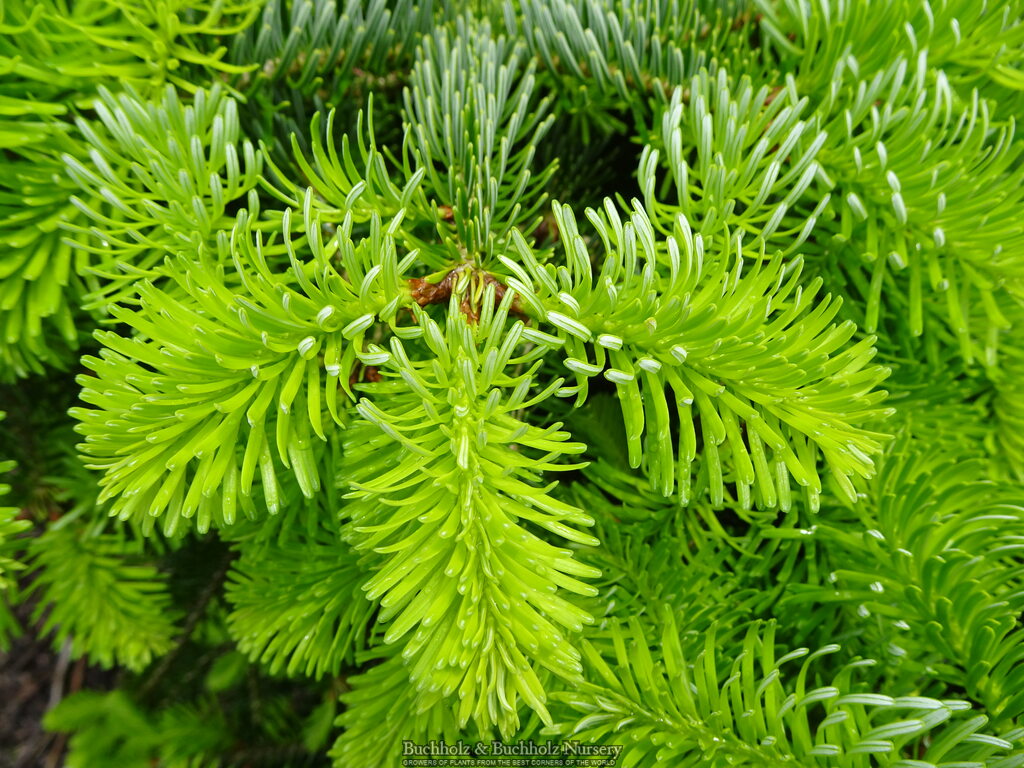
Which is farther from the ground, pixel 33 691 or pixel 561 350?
pixel 561 350

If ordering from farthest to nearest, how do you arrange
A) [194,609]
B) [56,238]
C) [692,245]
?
[194,609]
[56,238]
[692,245]

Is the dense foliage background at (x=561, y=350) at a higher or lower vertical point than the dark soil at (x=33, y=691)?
higher

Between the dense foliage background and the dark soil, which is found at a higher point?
the dense foliage background

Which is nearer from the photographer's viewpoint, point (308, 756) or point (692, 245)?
point (692, 245)

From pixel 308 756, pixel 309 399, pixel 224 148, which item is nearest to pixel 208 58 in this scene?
pixel 224 148

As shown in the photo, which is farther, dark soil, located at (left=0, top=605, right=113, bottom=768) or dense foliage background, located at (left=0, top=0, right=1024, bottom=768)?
dark soil, located at (left=0, top=605, right=113, bottom=768)

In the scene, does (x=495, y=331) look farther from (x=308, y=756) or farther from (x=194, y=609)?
(x=308, y=756)

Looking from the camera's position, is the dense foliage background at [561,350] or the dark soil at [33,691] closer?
the dense foliage background at [561,350]

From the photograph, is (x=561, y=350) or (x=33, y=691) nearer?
(x=561, y=350)
